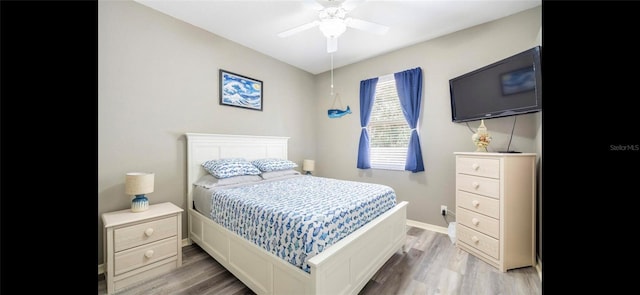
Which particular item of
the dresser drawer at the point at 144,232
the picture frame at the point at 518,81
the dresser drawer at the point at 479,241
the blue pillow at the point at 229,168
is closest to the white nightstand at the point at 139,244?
the dresser drawer at the point at 144,232

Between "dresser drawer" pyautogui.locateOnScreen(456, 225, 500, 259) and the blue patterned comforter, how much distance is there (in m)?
0.77

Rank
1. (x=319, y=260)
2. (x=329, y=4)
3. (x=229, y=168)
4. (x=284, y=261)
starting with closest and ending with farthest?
(x=319, y=260) → (x=284, y=261) → (x=329, y=4) → (x=229, y=168)

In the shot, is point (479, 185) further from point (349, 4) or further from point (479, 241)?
point (349, 4)

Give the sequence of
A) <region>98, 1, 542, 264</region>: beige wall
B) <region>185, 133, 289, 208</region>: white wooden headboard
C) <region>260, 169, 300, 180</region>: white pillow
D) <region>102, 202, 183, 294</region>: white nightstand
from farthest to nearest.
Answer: <region>260, 169, 300, 180</region>: white pillow → <region>185, 133, 289, 208</region>: white wooden headboard → <region>98, 1, 542, 264</region>: beige wall → <region>102, 202, 183, 294</region>: white nightstand

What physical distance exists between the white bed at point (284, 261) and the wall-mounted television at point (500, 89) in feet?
4.25

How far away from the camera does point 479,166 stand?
84.2 inches

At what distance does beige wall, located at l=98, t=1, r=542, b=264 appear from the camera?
2049mm

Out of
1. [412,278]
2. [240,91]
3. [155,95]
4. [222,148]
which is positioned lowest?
[412,278]

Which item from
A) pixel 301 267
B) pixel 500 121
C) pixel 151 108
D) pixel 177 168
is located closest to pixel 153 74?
pixel 151 108

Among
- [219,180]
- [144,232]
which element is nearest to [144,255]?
[144,232]

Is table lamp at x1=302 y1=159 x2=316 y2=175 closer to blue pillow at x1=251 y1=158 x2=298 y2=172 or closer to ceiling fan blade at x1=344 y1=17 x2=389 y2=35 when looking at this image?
blue pillow at x1=251 y1=158 x2=298 y2=172

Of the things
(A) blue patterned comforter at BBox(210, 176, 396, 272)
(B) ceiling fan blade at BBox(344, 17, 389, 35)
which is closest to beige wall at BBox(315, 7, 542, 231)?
(A) blue patterned comforter at BBox(210, 176, 396, 272)

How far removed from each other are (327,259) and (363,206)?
2.01ft

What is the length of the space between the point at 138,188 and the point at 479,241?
3.05 meters
